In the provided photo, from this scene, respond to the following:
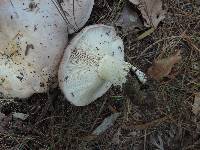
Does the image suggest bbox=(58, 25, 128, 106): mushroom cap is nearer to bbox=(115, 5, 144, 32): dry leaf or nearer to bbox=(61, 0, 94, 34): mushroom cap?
bbox=(61, 0, 94, 34): mushroom cap

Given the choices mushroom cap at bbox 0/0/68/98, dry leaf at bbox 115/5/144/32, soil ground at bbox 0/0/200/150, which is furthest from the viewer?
dry leaf at bbox 115/5/144/32

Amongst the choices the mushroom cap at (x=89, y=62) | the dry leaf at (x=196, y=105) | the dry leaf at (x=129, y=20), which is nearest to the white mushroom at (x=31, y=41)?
the mushroom cap at (x=89, y=62)

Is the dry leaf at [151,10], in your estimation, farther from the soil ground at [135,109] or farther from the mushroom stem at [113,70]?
the mushroom stem at [113,70]

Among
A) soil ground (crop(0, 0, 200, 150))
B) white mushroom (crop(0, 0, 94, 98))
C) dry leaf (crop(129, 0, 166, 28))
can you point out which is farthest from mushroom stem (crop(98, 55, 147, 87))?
dry leaf (crop(129, 0, 166, 28))

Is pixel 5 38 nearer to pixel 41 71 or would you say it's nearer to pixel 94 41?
pixel 41 71

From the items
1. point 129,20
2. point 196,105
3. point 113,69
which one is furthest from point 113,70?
point 196,105

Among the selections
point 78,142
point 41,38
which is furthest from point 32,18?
point 78,142
